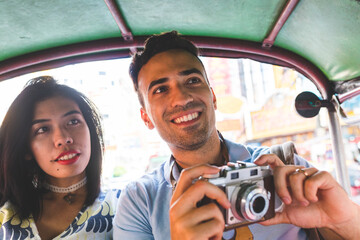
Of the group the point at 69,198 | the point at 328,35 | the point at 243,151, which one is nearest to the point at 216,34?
the point at 328,35

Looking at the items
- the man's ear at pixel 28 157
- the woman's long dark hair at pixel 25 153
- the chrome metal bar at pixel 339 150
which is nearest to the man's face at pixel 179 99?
the woman's long dark hair at pixel 25 153

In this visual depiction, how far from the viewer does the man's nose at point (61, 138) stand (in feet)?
5.65

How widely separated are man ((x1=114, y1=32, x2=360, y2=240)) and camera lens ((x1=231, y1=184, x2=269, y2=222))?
1.9 inches

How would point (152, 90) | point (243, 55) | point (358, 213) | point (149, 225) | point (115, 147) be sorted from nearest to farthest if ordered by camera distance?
point (358, 213), point (149, 225), point (152, 90), point (243, 55), point (115, 147)

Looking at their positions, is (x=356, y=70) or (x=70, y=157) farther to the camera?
(x=356, y=70)

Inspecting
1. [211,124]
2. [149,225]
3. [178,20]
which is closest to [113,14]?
[178,20]

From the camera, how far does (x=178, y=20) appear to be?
1788 millimetres

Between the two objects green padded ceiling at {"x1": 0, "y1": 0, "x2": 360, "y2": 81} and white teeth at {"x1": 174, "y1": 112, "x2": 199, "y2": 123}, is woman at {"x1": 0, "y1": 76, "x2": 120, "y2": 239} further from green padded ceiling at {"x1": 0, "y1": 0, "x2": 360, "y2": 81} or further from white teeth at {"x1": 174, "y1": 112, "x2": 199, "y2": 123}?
white teeth at {"x1": 174, "y1": 112, "x2": 199, "y2": 123}

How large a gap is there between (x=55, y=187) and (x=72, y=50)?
3.19 feet

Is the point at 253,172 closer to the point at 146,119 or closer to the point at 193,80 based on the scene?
the point at 193,80

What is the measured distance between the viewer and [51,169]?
1.76 meters

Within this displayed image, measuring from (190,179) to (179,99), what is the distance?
608 mm

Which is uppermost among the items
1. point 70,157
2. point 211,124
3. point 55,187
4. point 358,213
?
point 211,124

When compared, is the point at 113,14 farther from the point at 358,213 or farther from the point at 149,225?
the point at 358,213
